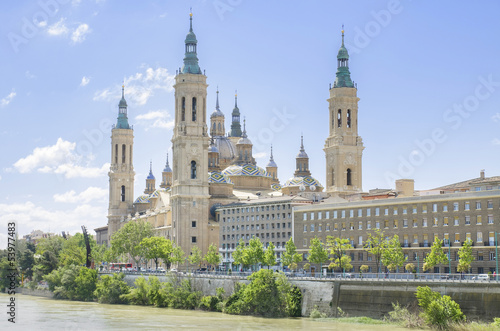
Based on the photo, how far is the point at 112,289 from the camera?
10919 centimetres

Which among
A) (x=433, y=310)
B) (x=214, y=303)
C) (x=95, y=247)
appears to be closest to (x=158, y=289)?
(x=214, y=303)

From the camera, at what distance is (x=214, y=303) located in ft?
293

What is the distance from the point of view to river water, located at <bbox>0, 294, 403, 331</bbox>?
7162 cm

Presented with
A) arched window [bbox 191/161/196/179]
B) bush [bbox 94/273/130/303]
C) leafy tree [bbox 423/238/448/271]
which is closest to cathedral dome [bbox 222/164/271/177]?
arched window [bbox 191/161/196/179]

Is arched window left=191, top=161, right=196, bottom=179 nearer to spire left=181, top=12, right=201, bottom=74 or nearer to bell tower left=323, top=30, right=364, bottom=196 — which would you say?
spire left=181, top=12, right=201, bottom=74

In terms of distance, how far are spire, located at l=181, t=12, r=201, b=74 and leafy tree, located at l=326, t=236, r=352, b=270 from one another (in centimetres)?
5599

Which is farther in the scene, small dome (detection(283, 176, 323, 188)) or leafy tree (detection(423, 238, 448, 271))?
small dome (detection(283, 176, 323, 188))

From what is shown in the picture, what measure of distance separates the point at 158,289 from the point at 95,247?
73.2 meters

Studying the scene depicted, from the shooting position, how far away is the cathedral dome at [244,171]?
545ft

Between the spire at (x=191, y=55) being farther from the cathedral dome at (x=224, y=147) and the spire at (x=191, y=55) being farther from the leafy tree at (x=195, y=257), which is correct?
the cathedral dome at (x=224, y=147)

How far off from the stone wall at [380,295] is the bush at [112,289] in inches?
1079

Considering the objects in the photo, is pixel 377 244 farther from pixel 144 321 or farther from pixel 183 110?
pixel 183 110

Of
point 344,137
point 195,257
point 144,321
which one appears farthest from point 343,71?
point 144,321

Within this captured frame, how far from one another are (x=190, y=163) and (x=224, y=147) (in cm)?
4490
